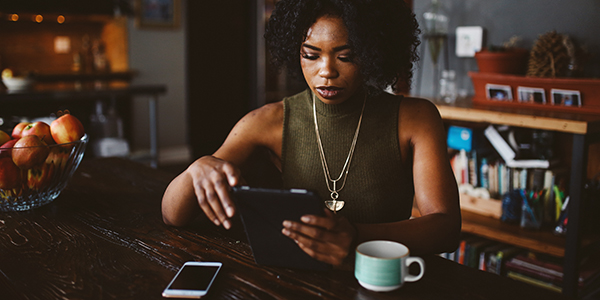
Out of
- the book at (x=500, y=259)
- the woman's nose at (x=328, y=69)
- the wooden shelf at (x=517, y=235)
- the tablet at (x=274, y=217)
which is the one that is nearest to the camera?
the tablet at (x=274, y=217)

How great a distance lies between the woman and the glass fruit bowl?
290 mm

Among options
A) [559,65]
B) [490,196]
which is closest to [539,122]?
[559,65]

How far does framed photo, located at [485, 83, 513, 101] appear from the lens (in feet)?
6.50

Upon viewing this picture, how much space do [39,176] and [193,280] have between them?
59 centimetres

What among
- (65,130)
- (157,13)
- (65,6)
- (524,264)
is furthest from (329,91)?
(157,13)

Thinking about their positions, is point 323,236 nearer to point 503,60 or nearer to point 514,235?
point 514,235

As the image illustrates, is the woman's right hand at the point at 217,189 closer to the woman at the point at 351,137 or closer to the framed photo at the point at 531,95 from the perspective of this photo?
the woman at the point at 351,137

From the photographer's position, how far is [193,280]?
752mm

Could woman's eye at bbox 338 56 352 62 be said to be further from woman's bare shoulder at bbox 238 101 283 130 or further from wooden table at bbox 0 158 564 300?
wooden table at bbox 0 158 564 300

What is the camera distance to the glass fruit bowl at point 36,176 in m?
1.05

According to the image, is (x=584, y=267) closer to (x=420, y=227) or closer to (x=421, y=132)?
(x=421, y=132)

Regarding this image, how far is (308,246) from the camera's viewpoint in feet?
2.49

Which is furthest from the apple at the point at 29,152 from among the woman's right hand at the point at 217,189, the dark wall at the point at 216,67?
the dark wall at the point at 216,67

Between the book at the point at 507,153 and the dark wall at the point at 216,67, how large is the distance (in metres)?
3.61
